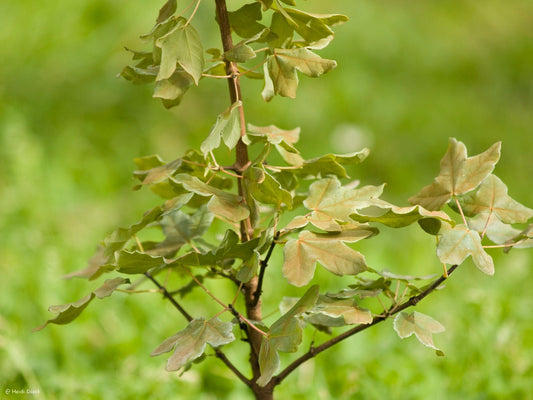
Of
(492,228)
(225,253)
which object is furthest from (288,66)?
(492,228)

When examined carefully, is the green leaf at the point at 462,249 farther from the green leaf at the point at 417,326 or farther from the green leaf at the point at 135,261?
the green leaf at the point at 135,261

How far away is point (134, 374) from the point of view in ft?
5.45

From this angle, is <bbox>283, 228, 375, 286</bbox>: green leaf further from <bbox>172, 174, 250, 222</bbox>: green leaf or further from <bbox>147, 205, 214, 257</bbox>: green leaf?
<bbox>147, 205, 214, 257</bbox>: green leaf

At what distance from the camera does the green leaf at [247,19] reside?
108cm

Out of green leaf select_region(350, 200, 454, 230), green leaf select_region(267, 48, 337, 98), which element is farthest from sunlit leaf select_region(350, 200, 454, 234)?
green leaf select_region(267, 48, 337, 98)

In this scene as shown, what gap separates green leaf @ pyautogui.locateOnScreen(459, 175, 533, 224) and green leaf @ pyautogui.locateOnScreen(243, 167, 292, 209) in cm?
28

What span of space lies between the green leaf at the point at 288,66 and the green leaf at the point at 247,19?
0.12m

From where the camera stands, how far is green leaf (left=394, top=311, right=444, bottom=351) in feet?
3.20

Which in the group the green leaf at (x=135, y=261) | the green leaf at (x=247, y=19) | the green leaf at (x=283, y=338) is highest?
the green leaf at (x=247, y=19)

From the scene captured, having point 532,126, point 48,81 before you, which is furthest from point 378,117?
point 48,81

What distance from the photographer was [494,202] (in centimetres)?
103

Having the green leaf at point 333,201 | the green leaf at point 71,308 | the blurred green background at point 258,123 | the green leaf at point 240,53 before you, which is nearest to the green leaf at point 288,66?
the green leaf at point 240,53

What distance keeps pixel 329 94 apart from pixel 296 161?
283 cm

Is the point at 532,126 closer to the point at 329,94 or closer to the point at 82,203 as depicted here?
the point at 329,94
